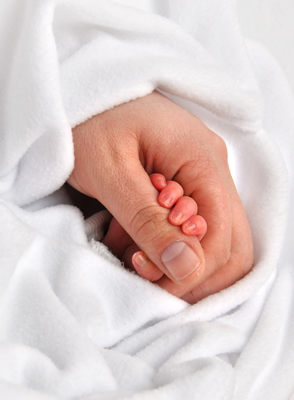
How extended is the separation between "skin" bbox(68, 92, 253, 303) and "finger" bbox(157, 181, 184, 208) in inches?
0.4

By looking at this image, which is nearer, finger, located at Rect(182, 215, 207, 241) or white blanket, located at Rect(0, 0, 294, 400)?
white blanket, located at Rect(0, 0, 294, 400)

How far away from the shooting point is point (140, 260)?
67 centimetres

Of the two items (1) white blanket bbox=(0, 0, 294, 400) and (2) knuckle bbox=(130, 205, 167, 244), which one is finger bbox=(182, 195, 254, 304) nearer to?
(1) white blanket bbox=(0, 0, 294, 400)

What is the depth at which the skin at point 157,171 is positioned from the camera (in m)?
0.64

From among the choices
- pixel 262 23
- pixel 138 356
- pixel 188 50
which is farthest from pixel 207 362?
pixel 262 23

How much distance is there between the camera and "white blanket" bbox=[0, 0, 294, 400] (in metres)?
0.51

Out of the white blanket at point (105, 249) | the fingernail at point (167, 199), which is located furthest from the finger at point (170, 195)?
the white blanket at point (105, 249)

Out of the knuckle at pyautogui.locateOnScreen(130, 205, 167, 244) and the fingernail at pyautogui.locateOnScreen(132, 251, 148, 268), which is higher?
the knuckle at pyautogui.locateOnScreen(130, 205, 167, 244)

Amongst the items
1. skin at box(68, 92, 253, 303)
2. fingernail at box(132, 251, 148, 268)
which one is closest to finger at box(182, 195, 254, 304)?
skin at box(68, 92, 253, 303)

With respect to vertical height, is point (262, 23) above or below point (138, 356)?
above

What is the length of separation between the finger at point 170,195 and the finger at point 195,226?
39mm

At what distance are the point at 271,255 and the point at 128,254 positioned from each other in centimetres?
27

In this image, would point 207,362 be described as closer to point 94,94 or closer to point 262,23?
point 94,94

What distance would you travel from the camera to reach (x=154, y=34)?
0.80 m
